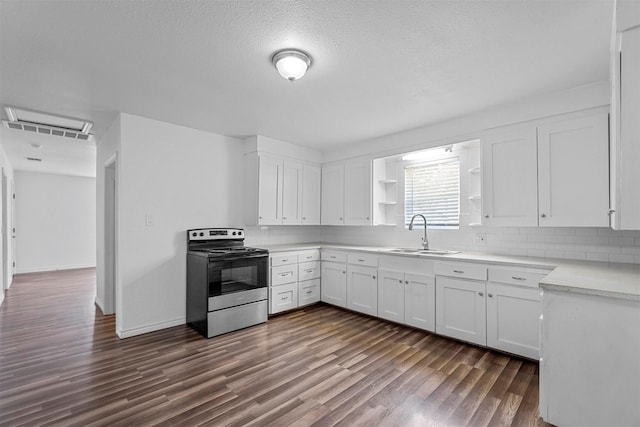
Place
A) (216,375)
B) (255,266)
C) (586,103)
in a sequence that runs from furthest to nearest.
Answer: (255,266)
(586,103)
(216,375)

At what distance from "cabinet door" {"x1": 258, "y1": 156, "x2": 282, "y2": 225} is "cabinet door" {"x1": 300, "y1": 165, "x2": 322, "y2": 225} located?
1.56ft

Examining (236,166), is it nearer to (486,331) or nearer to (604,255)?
(486,331)

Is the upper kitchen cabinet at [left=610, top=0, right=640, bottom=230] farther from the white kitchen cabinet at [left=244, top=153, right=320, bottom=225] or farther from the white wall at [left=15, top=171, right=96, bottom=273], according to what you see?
the white wall at [left=15, top=171, right=96, bottom=273]

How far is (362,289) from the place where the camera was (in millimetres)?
4055

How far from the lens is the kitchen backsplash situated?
2.77m

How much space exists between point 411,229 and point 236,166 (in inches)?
102

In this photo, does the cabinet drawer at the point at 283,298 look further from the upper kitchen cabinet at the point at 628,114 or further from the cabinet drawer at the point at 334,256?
the upper kitchen cabinet at the point at 628,114

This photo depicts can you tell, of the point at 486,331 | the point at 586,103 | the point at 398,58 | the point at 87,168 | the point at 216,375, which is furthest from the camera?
the point at 87,168

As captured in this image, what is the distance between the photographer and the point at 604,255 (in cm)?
281

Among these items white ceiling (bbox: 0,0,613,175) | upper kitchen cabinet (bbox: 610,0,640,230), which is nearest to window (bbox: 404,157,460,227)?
white ceiling (bbox: 0,0,613,175)

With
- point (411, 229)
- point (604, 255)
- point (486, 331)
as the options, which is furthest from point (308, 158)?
point (604, 255)

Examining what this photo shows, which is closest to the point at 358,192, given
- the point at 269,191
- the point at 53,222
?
the point at 269,191

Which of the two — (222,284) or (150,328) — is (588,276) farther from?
(150,328)

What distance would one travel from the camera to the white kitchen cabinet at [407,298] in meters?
3.38
